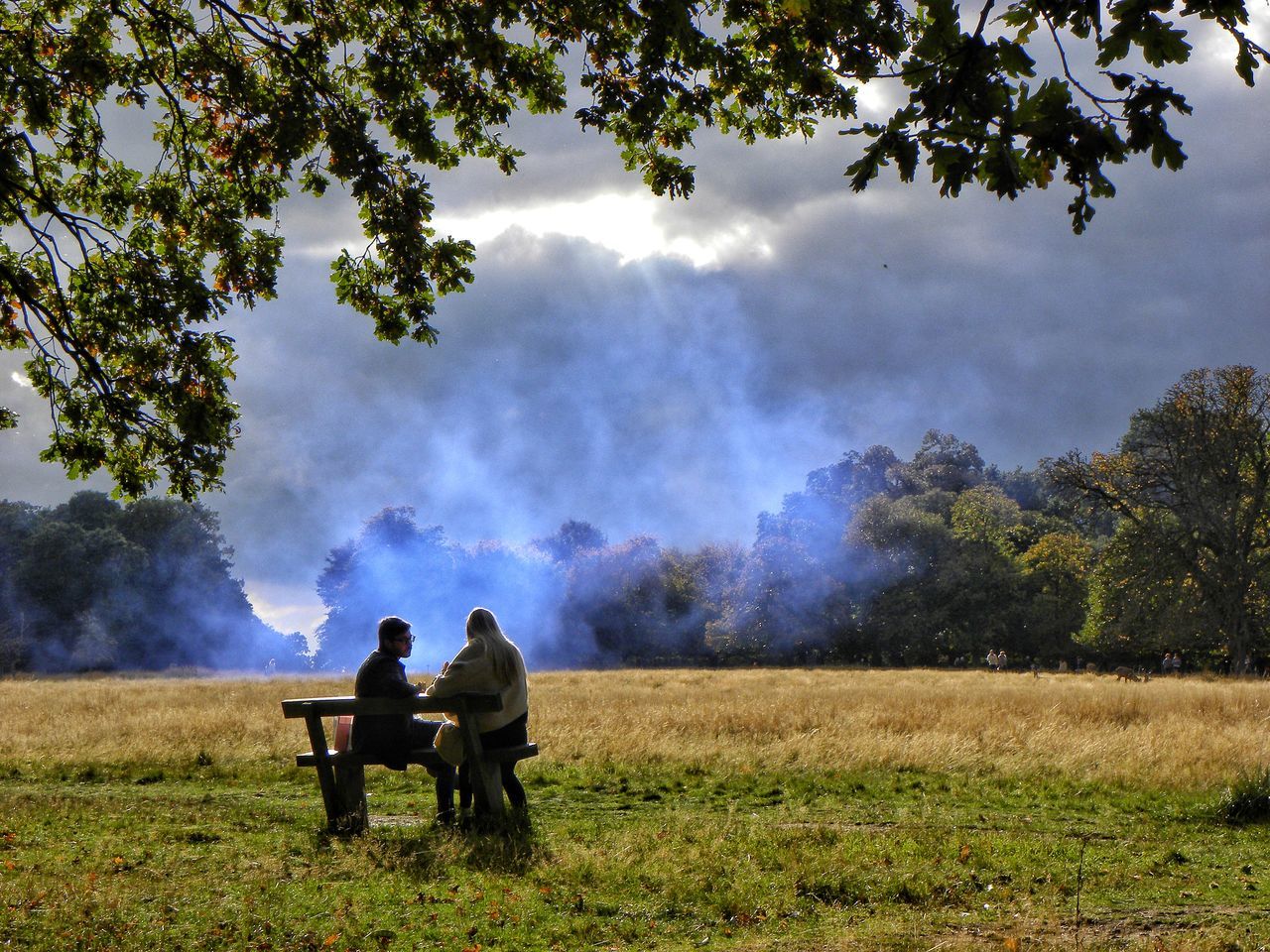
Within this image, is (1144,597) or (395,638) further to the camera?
(1144,597)

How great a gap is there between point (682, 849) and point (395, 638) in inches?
115

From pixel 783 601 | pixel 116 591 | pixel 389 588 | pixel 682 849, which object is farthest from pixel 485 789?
pixel 389 588

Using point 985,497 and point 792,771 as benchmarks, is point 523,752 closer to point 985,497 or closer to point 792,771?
point 792,771

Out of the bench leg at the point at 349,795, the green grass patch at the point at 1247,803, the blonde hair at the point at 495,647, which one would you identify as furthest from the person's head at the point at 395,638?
the green grass patch at the point at 1247,803

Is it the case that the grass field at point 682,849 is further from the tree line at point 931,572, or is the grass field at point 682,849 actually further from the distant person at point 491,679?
the tree line at point 931,572

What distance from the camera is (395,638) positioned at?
9367mm

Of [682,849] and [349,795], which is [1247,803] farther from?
[349,795]

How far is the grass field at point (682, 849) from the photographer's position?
244 inches

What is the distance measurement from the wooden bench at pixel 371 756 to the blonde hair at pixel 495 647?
1.60 feet

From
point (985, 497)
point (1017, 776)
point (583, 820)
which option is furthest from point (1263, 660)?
point (583, 820)

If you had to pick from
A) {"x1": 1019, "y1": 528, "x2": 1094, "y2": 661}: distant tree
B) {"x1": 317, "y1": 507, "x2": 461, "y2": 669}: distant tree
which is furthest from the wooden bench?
{"x1": 317, "y1": 507, "x2": 461, "y2": 669}: distant tree

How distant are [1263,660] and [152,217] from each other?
57381 millimetres

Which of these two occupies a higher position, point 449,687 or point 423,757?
point 449,687

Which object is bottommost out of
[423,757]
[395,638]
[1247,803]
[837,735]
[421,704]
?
[1247,803]
